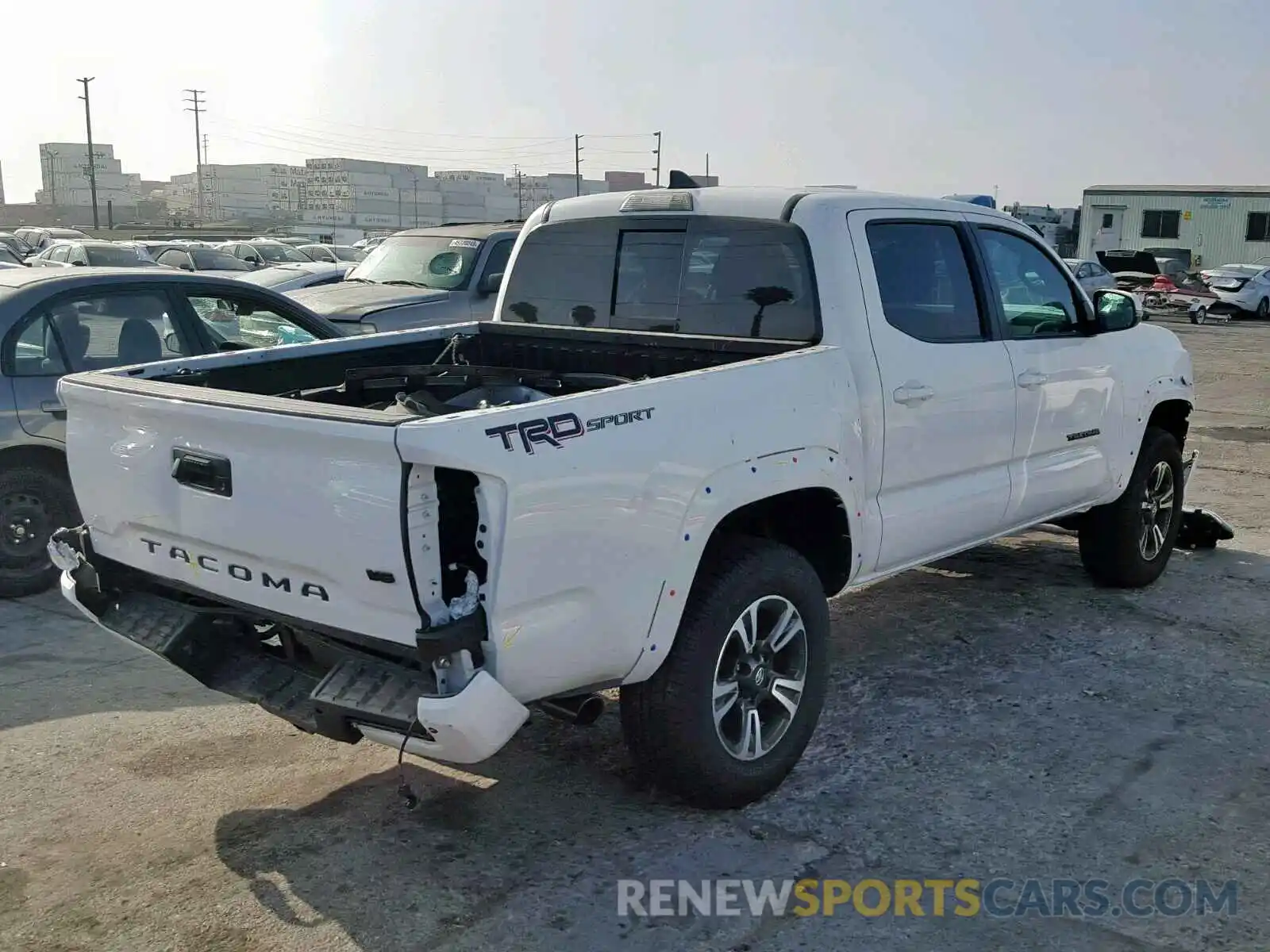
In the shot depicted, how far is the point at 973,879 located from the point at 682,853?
2.87 feet

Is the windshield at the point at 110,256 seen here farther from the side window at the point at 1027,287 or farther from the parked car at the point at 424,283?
the side window at the point at 1027,287

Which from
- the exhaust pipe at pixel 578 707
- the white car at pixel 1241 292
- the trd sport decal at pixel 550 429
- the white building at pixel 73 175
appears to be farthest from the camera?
the white building at pixel 73 175

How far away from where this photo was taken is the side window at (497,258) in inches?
460

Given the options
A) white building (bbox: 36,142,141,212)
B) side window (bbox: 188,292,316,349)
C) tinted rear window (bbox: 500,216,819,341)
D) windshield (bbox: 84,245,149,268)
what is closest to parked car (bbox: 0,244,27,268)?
windshield (bbox: 84,245,149,268)

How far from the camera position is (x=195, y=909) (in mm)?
3436

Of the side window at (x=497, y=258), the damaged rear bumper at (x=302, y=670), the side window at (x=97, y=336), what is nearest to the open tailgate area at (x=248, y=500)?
the damaged rear bumper at (x=302, y=670)

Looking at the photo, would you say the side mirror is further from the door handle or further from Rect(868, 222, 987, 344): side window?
the door handle

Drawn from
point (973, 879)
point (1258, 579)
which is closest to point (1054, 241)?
point (1258, 579)

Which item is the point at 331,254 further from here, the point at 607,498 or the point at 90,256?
the point at 607,498

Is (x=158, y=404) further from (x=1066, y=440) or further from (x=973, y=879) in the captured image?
(x=1066, y=440)

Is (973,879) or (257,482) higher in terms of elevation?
(257,482)

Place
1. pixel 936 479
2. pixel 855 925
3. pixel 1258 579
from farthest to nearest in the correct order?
pixel 1258 579, pixel 936 479, pixel 855 925

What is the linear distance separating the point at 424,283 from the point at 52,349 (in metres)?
5.64

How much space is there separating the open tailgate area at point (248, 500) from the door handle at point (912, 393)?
2.24m
